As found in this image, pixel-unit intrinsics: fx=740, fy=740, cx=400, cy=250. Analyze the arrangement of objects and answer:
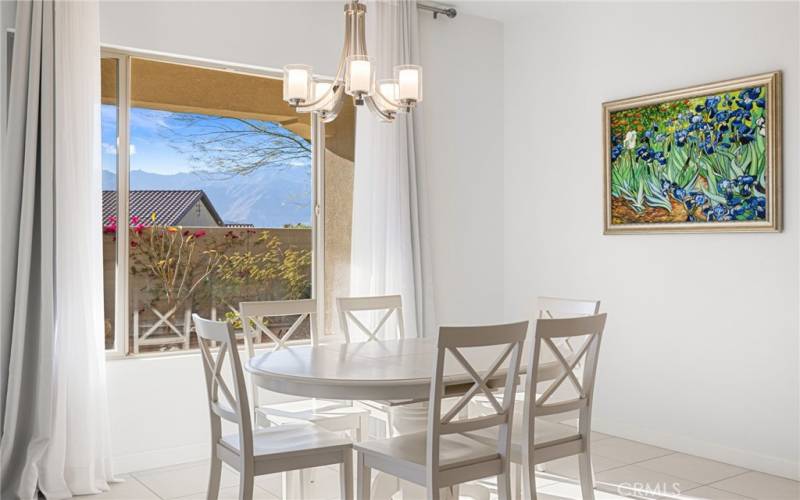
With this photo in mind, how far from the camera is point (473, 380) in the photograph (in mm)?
2572

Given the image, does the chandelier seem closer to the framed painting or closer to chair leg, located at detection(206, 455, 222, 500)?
chair leg, located at detection(206, 455, 222, 500)

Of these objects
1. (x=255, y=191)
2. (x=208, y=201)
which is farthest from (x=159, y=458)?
(x=255, y=191)

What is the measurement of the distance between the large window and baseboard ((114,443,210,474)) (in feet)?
1.87

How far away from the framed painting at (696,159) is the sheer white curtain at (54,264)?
10.1ft

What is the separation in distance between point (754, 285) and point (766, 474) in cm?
99

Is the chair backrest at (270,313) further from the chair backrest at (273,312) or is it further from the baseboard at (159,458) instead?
the baseboard at (159,458)

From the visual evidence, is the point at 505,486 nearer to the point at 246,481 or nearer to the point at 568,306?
the point at 246,481

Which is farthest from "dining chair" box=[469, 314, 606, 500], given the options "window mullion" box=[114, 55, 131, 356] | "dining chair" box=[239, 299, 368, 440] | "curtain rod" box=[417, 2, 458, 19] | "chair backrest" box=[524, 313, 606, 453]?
"curtain rod" box=[417, 2, 458, 19]

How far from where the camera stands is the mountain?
433cm

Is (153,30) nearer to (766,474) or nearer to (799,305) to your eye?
(799,305)

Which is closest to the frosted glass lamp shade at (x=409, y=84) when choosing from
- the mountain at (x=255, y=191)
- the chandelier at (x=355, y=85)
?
the chandelier at (x=355, y=85)

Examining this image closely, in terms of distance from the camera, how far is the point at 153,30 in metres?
4.10

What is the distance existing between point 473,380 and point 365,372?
39cm

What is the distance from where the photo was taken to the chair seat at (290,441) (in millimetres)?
2639
